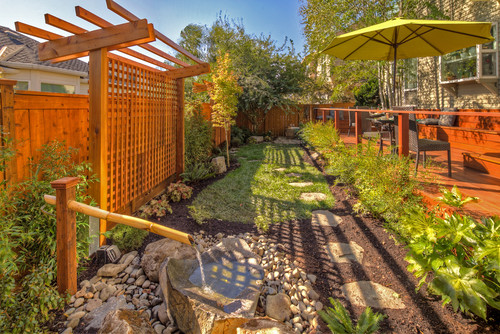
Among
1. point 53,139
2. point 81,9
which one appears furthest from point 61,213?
point 81,9

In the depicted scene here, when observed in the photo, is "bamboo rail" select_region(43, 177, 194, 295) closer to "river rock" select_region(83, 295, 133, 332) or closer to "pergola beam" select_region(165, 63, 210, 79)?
"river rock" select_region(83, 295, 133, 332)

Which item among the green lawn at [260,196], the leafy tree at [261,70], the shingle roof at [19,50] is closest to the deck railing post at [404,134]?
the green lawn at [260,196]

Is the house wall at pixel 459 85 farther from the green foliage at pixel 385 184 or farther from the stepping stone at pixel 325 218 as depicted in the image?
the stepping stone at pixel 325 218

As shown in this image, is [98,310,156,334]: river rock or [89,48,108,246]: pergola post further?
[89,48,108,246]: pergola post

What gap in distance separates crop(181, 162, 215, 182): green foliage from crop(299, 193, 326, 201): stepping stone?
205 cm

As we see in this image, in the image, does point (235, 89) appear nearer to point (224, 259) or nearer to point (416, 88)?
point (224, 259)

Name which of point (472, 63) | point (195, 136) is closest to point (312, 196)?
point (195, 136)

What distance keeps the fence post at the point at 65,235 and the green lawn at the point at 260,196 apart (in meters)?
1.90

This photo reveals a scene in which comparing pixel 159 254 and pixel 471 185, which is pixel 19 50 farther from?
pixel 471 185

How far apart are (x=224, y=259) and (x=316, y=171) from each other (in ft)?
14.8

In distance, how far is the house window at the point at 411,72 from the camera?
451 inches

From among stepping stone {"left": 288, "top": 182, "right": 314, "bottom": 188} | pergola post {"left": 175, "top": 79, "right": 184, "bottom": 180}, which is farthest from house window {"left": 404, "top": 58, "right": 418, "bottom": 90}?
pergola post {"left": 175, "top": 79, "right": 184, "bottom": 180}

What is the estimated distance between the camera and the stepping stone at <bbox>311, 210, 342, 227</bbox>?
393cm

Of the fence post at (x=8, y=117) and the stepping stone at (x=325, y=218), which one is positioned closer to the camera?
the fence post at (x=8, y=117)
